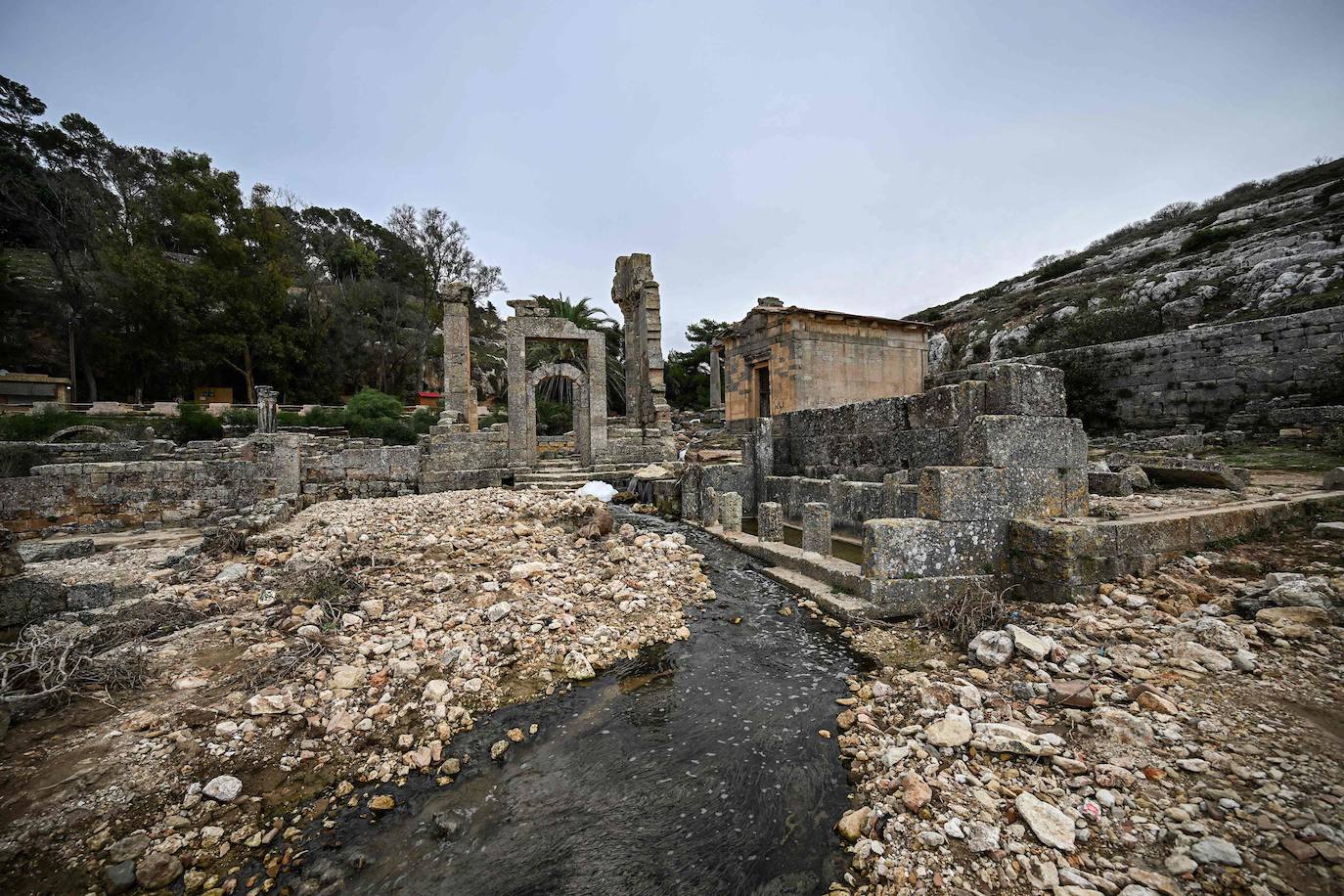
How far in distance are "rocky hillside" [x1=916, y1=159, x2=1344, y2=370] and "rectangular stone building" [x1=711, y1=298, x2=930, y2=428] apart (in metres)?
6.61

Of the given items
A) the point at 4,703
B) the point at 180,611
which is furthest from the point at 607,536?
the point at 4,703

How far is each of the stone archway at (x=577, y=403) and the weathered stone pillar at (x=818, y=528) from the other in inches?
398

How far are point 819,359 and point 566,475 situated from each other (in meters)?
9.21

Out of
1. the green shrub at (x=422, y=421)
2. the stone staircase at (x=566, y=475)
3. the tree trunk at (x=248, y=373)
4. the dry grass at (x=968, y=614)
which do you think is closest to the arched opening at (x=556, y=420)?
the stone staircase at (x=566, y=475)

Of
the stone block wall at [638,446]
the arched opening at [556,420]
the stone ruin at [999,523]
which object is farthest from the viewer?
the arched opening at [556,420]

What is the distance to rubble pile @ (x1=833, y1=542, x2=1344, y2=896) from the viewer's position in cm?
193

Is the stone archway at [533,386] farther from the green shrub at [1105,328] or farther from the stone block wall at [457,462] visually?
the green shrub at [1105,328]

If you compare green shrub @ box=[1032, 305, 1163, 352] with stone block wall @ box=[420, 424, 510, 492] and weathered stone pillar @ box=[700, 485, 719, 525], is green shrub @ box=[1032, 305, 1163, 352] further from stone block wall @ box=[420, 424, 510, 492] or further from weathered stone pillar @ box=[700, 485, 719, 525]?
stone block wall @ box=[420, 424, 510, 492]

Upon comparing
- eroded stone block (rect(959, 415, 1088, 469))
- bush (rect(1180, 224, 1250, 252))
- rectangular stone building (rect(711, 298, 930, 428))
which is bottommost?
eroded stone block (rect(959, 415, 1088, 469))

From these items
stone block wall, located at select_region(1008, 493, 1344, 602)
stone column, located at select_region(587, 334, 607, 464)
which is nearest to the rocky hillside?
stone block wall, located at select_region(1008, 493, 1344, 602)

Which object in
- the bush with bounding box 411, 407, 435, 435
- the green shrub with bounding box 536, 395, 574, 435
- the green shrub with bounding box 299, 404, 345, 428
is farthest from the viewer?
the green shrub with bounding box 536, 395, 574, 435

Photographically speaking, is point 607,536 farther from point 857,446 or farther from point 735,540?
point 857,446

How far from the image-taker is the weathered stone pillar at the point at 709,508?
838cm

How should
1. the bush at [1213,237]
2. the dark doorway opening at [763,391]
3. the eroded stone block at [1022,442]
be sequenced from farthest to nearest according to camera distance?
1. the bush at [1213,237]
2. the dark doorway opening at [763,391]
3. the eroded stone block at [1022,442]
